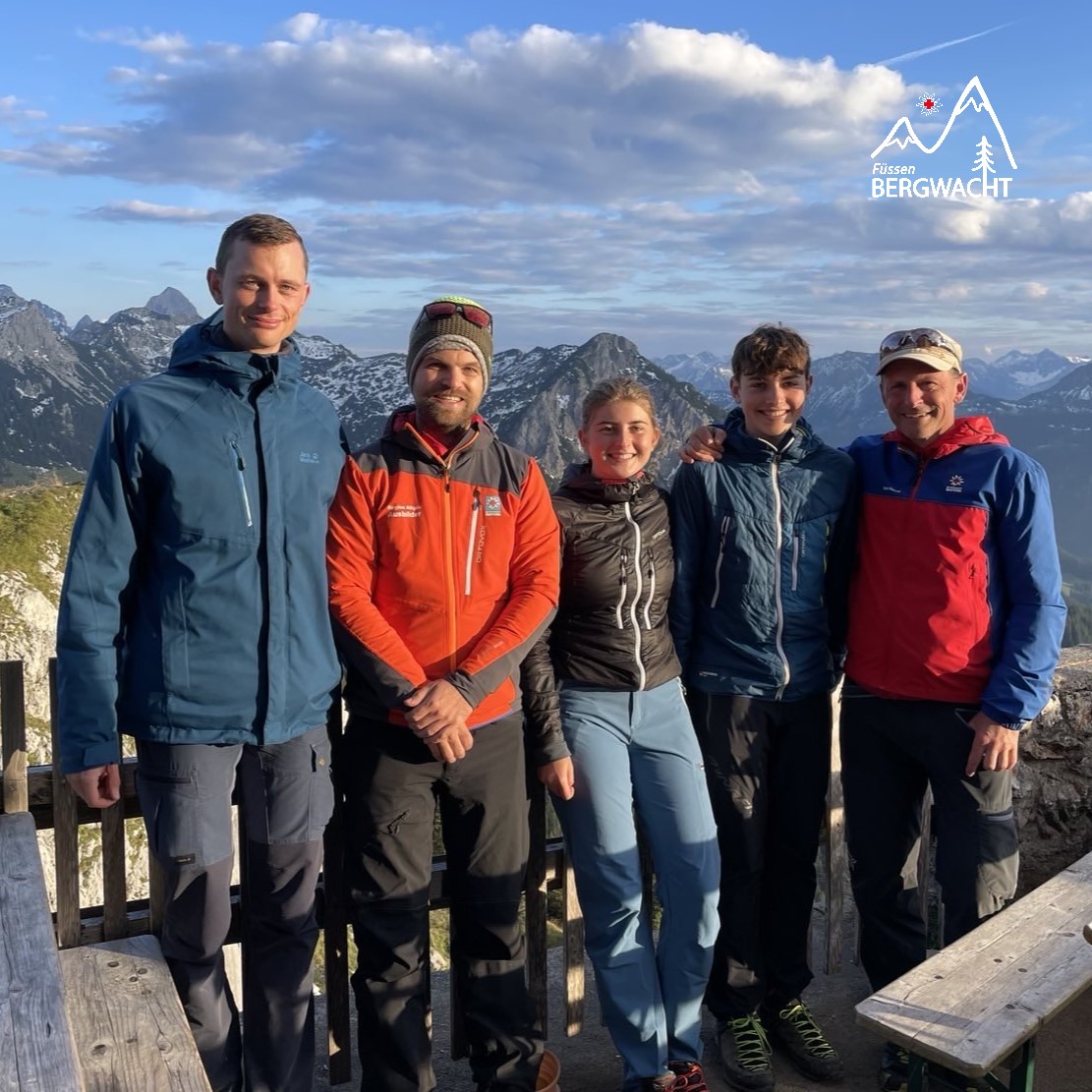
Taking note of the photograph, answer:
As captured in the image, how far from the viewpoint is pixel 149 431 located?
4059 millimetres

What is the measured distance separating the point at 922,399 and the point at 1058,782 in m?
3.74

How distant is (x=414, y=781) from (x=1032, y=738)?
5068mm

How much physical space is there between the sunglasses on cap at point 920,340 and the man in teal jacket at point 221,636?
3.11m

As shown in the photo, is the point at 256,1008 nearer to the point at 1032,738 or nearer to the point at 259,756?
the point at 259,756

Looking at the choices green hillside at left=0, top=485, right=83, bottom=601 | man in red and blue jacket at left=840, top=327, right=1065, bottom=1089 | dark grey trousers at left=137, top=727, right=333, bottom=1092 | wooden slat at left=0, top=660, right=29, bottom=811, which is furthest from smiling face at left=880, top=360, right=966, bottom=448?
green hillside at left=0, top=485, right=83, bottom=601

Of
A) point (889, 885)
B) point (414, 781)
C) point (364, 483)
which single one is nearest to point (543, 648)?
point (414, 781)

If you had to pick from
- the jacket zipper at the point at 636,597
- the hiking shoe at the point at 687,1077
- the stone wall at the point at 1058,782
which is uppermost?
the jacket zipper at the point at 636,597

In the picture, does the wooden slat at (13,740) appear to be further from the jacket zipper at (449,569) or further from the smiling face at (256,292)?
the jacket zipper at (449,569)

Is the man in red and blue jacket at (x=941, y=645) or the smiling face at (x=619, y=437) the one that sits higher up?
the smiling face at (x=619, y=437)

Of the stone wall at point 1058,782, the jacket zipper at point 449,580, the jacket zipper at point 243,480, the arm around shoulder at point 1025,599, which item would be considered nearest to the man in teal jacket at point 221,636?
the jacket zipper at point 243,480

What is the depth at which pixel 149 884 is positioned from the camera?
15.6ft

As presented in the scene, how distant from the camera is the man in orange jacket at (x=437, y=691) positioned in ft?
14.8

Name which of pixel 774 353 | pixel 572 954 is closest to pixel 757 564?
pixel 774 353

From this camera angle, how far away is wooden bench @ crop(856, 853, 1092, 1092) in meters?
3.83
